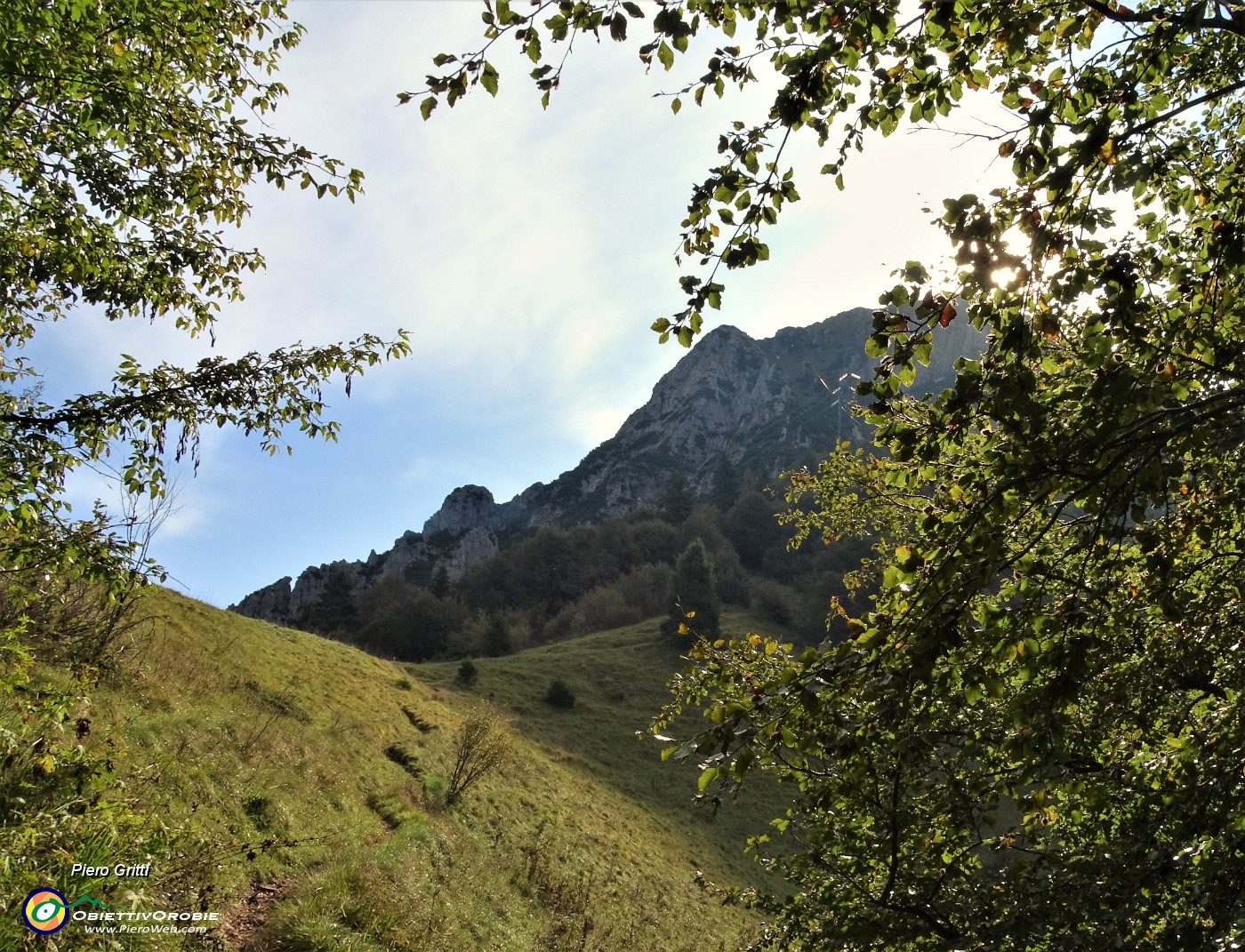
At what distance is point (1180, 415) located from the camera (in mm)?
2678

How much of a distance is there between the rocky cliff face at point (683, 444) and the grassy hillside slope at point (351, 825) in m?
96.0

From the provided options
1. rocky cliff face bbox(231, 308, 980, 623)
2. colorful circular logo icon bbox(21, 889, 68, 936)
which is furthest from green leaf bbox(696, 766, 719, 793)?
rocky cliff face bbox(231, 308, 980, 623)

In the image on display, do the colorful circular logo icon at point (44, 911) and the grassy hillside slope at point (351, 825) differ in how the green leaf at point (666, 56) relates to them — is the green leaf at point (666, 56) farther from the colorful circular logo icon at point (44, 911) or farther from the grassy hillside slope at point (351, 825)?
the colorful circular logo icon at point (44, 911)

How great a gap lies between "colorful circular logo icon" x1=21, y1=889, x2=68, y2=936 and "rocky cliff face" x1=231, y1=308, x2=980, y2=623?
114804 millimetres

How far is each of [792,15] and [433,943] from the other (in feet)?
35.3

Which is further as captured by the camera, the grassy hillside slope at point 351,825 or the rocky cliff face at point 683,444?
the rocky cliff face at point 683,444

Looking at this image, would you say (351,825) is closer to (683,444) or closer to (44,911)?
(44,911)

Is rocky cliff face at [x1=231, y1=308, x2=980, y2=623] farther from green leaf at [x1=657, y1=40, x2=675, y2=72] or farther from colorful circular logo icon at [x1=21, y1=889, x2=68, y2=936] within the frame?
green leaf at [x1=657, y1=40, x2=675, y2=72]

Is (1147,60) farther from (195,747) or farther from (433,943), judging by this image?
(195,747)

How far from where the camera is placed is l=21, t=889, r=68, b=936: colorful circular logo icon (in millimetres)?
4230

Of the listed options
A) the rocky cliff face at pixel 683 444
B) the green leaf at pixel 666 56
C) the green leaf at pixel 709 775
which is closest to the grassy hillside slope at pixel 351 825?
the green leaf at pixel 709 775

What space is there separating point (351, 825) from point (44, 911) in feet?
25.4

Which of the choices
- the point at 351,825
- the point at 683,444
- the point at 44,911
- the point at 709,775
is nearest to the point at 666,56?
the point at 709,775

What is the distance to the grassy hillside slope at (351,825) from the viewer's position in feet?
24.0
